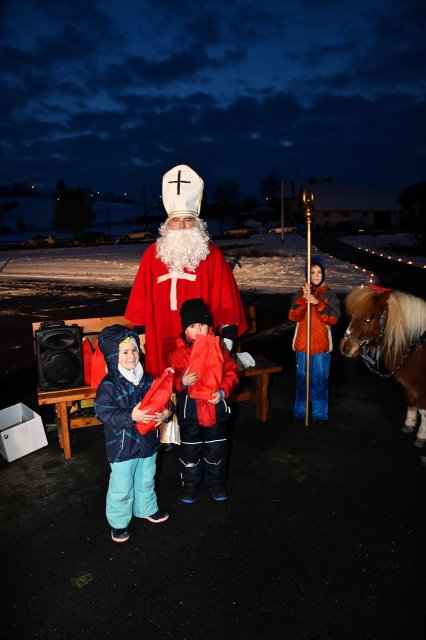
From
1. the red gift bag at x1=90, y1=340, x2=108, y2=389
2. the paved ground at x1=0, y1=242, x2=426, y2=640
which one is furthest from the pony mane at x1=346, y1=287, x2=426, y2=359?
the red gift bag at x1=90, y1=340, x2=108, y2=389

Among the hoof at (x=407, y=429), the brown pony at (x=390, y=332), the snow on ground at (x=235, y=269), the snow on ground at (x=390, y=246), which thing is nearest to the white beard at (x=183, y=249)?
the brown pony at (x=390, y=332)

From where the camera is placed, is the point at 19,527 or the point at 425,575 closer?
the point at 425,575

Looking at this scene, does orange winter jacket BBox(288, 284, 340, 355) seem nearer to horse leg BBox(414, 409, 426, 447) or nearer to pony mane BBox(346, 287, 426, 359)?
pony mane BBox(346, 287, 426, 359)

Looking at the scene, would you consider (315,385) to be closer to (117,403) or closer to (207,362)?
(207,362)

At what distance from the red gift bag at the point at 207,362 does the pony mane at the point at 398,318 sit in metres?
1.77

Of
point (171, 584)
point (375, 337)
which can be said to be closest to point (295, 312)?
point (375, 337)

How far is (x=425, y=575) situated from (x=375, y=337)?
213cm

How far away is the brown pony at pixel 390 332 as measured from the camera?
4445 millimetres

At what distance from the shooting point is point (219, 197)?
10944 centimetres

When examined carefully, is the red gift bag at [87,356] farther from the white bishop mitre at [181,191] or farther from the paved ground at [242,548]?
the white bishop mitre at [181,191]

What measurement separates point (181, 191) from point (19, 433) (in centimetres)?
301

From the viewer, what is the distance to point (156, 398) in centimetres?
327

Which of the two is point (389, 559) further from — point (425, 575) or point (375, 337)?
point (375, 337)

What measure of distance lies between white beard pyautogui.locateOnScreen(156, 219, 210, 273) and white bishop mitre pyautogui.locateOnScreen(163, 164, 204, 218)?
0.75ft
